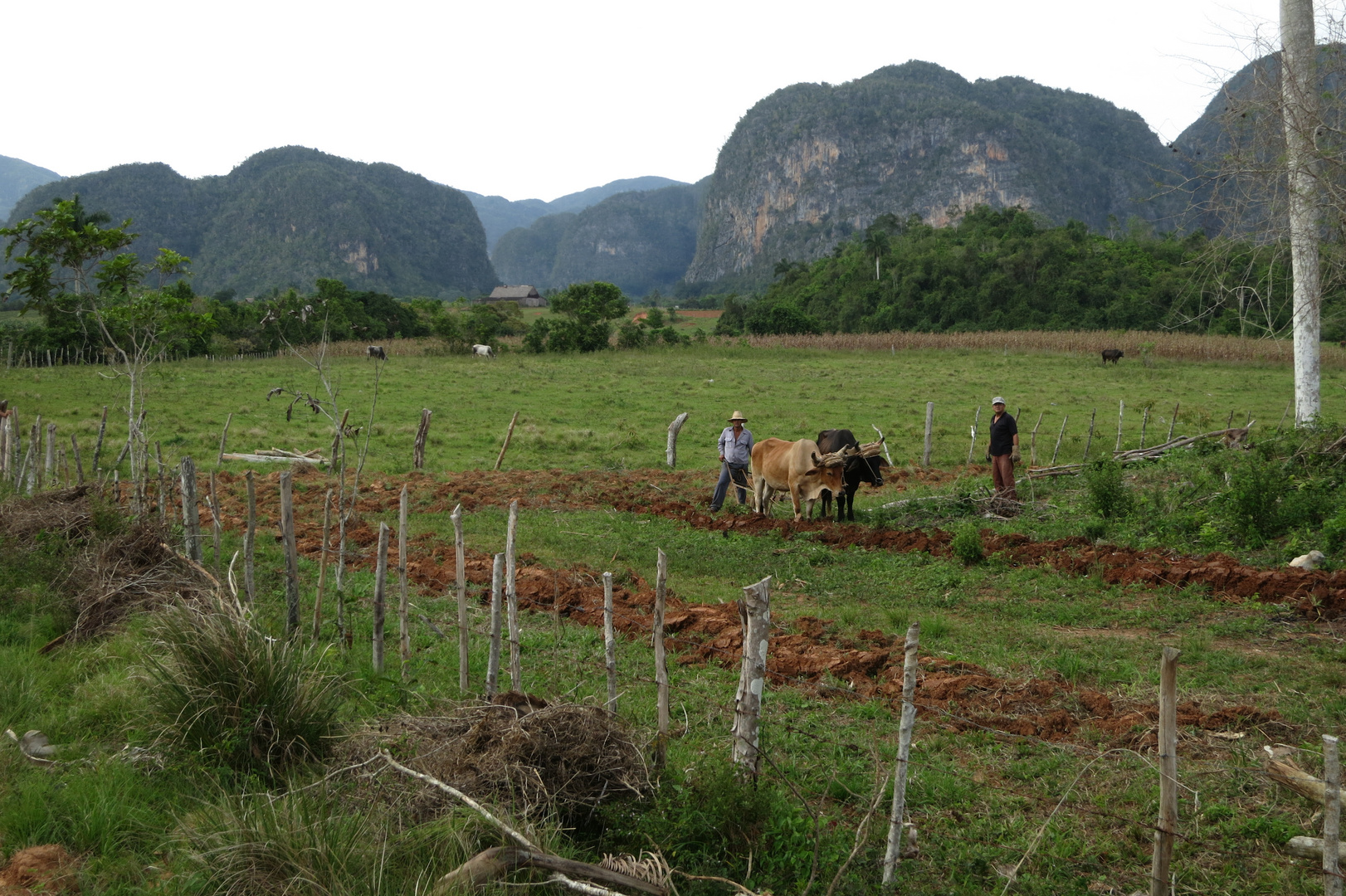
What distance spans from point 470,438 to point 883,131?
537ft

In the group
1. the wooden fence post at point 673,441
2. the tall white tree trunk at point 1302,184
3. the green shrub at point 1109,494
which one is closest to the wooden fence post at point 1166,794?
the tall white tree trunk at point 1302,184

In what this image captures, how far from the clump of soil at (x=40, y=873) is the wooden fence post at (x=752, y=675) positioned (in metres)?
2.94

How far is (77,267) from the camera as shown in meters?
13.5

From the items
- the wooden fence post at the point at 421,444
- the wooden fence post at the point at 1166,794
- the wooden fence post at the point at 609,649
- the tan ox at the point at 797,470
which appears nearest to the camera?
the wooden fence post at the point at 1166,794

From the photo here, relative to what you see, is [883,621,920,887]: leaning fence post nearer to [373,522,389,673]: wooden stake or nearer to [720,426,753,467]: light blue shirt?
[373,522,389,673]: wooden stake

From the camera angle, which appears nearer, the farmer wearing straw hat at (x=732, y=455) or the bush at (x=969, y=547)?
the bush at (x=969, y=547)

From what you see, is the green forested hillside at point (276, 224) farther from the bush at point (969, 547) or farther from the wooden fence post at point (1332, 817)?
the wooden fence post at point (1332, 817)

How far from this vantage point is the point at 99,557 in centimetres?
718

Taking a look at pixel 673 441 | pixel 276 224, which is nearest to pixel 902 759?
pixel 673 441

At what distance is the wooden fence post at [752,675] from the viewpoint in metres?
4.04

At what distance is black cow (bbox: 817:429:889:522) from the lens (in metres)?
12.4

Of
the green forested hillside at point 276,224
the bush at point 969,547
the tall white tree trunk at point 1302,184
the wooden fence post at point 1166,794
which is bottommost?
the bush at point 969,547

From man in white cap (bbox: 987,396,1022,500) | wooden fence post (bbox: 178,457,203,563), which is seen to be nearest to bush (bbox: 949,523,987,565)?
man in white cap (bbox: 987,396,1022,500)

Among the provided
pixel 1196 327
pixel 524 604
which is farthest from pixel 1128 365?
pixel 524 604
